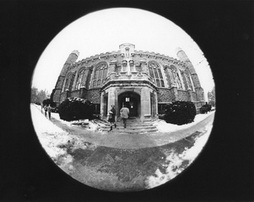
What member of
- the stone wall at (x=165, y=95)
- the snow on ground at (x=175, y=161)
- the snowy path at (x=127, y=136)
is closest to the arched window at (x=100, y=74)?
the snowy path at (x=127, y=136)

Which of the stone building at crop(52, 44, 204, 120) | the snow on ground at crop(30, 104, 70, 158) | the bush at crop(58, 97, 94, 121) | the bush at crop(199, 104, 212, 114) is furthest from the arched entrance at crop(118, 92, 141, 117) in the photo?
the bush at crop(199, 104, 212, 114)

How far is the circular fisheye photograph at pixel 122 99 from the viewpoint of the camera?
450 centimetres

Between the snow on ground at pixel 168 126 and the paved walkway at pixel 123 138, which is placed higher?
the snow on ground at pixel 168 126

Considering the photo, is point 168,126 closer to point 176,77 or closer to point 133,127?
point 133,127

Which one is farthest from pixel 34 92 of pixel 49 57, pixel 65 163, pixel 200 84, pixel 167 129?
pixel 200 84

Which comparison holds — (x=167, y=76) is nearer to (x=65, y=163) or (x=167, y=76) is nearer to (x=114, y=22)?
(x=114, y=22)

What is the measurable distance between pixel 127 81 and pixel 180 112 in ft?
3.40

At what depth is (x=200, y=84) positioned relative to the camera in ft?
16.3

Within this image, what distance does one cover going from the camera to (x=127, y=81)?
4.41 meters

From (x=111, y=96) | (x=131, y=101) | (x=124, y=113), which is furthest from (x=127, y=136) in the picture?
(x=111, y=96)

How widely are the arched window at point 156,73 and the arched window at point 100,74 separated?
0.70 metres

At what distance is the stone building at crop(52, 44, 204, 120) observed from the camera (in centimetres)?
445

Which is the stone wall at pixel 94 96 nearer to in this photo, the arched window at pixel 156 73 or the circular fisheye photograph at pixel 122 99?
the circular fisheye photograph at pixel 122 99

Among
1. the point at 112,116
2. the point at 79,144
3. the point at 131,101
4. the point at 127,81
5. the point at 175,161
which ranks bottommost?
the point at 175,161
